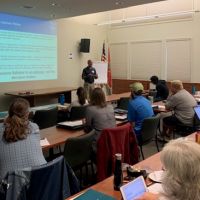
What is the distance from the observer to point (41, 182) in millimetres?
1914

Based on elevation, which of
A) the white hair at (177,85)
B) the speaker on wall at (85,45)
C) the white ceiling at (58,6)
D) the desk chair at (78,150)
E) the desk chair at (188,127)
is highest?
the white ceiling at (58,6)

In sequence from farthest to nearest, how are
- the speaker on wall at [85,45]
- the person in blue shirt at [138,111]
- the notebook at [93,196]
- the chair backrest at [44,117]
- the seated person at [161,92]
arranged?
the speaker on wall at [85,45]
the seated person at [161,92]
the chair backrest at [44,117]
the person in blue shirt at [138,111]
the notebook at [93,196]

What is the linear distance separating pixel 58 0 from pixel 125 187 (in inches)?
219

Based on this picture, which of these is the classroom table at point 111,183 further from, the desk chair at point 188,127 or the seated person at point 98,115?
the desk chair at point 188,127

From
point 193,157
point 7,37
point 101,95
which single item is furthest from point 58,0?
point 193,157

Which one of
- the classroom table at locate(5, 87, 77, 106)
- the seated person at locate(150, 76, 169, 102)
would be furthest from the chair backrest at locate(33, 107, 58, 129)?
the seated person at locate(150, 76, 169, 102)

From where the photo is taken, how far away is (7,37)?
25.8 feet

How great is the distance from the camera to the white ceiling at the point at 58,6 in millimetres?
6504

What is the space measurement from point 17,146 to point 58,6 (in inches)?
213

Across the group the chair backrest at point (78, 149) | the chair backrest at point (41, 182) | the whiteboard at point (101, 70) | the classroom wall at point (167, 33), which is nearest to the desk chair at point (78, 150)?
the chair backrest at point (78, 149)

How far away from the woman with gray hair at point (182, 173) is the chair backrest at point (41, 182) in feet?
3.06

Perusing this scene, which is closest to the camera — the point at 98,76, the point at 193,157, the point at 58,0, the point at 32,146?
the point at 193,157

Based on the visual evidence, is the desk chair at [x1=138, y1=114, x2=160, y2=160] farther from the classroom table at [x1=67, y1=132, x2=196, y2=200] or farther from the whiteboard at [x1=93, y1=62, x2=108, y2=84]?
the whiteboard at [x1=93, y1=62, x2=108, y2=84]

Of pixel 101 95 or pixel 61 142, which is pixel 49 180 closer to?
pixel 61 142
